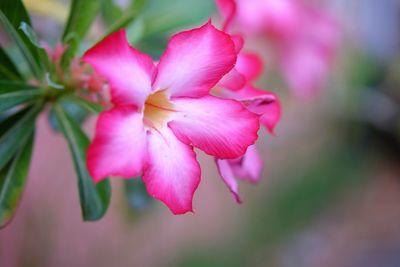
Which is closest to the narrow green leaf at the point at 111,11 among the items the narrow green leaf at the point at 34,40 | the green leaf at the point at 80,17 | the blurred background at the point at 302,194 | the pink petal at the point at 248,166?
the green leaf at the point at 80,17

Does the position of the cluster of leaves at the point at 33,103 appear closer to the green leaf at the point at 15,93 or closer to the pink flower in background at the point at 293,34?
the green leaf at the point at 15,93

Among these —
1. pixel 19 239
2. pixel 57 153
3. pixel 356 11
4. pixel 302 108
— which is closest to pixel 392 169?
pixel 302 108

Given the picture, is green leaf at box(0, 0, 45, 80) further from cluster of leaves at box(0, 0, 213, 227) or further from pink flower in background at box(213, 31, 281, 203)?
pink flower in background at box(213, 31, 281, 203)

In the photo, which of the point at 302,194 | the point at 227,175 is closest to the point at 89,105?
the point at 227,175

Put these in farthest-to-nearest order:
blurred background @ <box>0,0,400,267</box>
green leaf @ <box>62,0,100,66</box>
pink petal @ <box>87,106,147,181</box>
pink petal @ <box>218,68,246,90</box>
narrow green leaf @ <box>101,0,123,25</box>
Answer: blurred background @ <box>0,0,400,267</box>
narrow green leaf @ <box>101,0,123,25</box>
green leaf @ <box>62,0,100,66</box>
pink petal @ <box>218,68,246,90</box>
pink petal @ <box>87,106,147,181</box>

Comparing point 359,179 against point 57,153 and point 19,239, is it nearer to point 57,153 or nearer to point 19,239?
point 57,153

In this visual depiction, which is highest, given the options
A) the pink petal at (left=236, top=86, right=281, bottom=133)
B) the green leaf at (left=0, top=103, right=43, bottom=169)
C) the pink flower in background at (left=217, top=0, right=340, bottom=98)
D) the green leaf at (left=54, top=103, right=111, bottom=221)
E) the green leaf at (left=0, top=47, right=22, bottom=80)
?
the green leaf at (left=0, top=47, right=22, bottom=80)

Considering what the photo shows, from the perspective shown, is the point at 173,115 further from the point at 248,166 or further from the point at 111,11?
the point at 111,11

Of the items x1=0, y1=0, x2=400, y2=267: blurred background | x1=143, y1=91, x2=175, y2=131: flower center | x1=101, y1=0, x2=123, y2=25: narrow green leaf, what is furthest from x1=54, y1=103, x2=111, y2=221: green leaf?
x1=0, y1=0, x2=400, y2=267: blurred background
